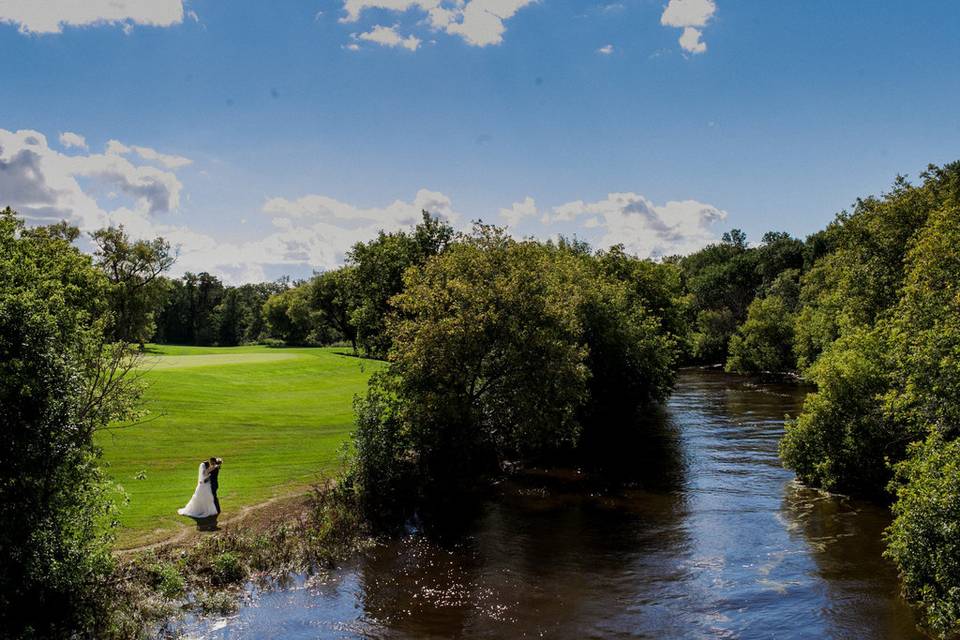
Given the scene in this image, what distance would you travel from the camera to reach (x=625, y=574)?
63.9 ft

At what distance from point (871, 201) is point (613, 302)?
636 inches

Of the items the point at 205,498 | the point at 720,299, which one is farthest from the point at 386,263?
the point at 720,299

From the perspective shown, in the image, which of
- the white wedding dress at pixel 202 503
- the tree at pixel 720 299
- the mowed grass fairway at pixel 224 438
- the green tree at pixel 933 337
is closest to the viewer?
the green tree at pixel 933 337

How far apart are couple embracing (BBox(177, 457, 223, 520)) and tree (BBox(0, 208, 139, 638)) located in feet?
15.6

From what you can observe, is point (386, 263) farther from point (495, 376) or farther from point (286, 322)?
point (286, 322)

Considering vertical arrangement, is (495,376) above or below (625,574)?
above

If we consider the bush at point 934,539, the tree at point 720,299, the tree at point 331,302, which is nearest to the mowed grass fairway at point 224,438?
the bush at point 934,539

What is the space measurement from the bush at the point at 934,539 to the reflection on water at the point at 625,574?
888 mm

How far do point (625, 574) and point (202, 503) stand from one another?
12984 millimetres

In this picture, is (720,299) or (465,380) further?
(720,299)

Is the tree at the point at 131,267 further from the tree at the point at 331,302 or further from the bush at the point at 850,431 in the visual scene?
the bush at the point at 850,431

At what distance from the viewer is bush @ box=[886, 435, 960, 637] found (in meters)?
15.0

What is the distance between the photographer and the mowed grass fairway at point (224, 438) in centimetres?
2209

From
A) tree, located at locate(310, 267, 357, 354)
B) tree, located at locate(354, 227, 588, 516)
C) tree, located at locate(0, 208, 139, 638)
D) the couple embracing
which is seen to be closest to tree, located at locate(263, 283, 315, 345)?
tree, located at locate(310, 267, 357, 354)
